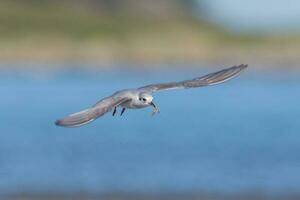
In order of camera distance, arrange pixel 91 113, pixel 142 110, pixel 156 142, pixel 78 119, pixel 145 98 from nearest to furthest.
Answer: pixel 78 119, pixel 91 113, pixel 145 98, pixel 156 142, pixel 142 110

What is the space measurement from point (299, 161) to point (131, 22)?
40.0 meters

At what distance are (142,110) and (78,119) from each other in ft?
70.0

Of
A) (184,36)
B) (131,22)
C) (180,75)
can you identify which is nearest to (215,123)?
(180,75)

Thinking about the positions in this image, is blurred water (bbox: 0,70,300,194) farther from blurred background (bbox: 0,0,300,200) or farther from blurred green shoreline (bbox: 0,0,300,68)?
blurred green shoreline (bbox: 0,0,300,68)

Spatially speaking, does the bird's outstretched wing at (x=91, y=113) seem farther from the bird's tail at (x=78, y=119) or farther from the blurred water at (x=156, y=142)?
the blurred water at (x=156, y=142)

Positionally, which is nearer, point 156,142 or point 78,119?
point 78,119

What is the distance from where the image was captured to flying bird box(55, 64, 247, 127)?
338 inches

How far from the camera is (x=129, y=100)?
9141mm

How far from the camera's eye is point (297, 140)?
22625 millimetres

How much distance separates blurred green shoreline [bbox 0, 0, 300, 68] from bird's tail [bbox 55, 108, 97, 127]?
34112mm

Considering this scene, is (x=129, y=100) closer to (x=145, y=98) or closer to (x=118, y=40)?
(x=145, y=98)

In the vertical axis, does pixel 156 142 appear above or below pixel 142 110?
below

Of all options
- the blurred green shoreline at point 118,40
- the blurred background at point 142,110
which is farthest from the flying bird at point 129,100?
the blurred green shoreline at point 118,40

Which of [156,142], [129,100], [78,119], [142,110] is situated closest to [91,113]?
[78,119]
